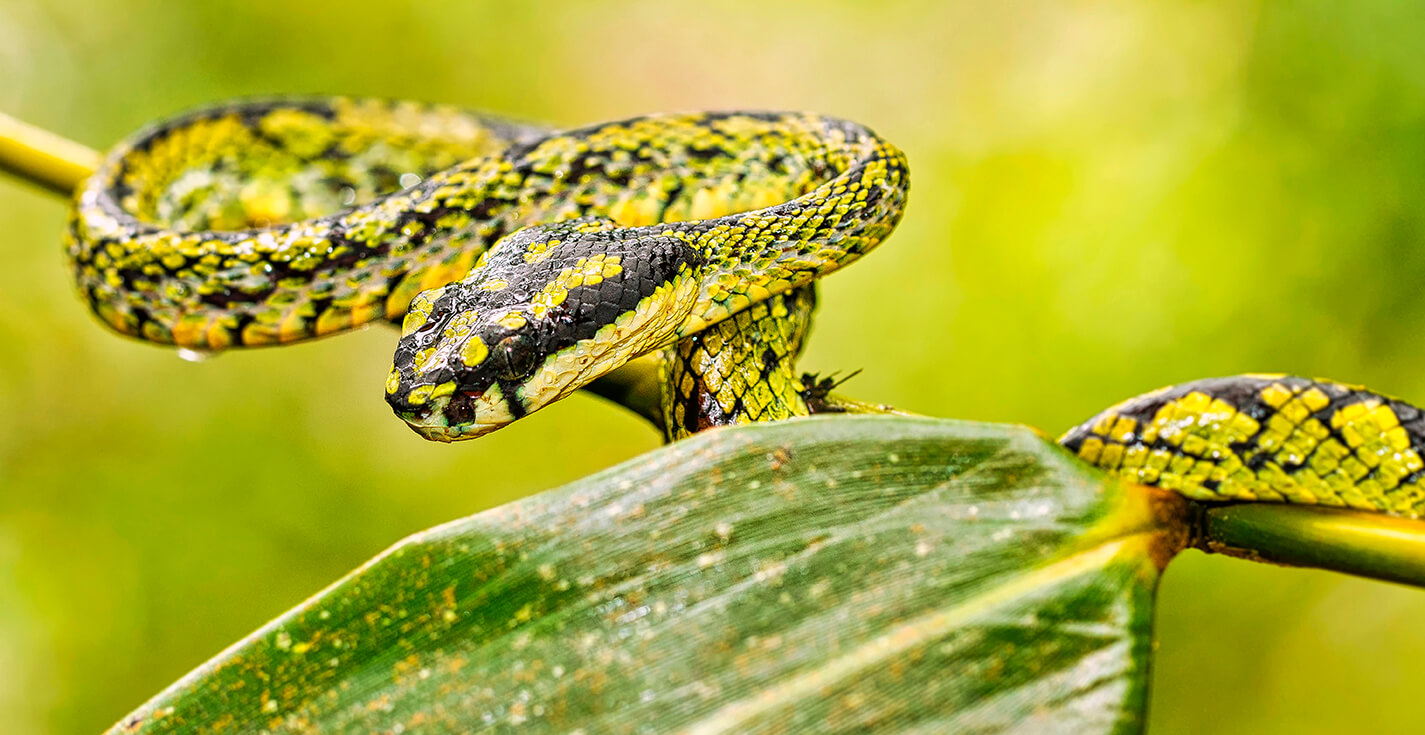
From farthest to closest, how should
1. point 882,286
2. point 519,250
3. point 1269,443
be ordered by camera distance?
point 882,286, point 519,250, point 1269,443

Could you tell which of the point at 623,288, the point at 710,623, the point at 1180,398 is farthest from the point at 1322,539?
the point at 623,288

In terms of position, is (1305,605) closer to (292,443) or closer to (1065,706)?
(1065,706)

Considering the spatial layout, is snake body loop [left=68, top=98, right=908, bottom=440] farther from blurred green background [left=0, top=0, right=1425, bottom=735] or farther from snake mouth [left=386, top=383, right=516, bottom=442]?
blurred green background [left=0, top=0, right=1425, bottom=735]

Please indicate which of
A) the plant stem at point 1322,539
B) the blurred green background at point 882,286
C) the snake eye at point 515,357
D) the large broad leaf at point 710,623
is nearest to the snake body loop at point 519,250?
the snake eye at point 515,357

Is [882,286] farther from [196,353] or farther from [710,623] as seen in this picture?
[710,623]

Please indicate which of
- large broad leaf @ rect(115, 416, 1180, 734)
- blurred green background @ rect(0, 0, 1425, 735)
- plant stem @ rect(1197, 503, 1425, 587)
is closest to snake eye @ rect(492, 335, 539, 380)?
large broad leaf @ rect(115, 416, 1180, 734)

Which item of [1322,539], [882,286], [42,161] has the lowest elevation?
[1322,539]

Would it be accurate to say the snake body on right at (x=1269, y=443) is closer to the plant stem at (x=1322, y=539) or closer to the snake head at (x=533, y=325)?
the plant stem at (x=1322, y=539)
